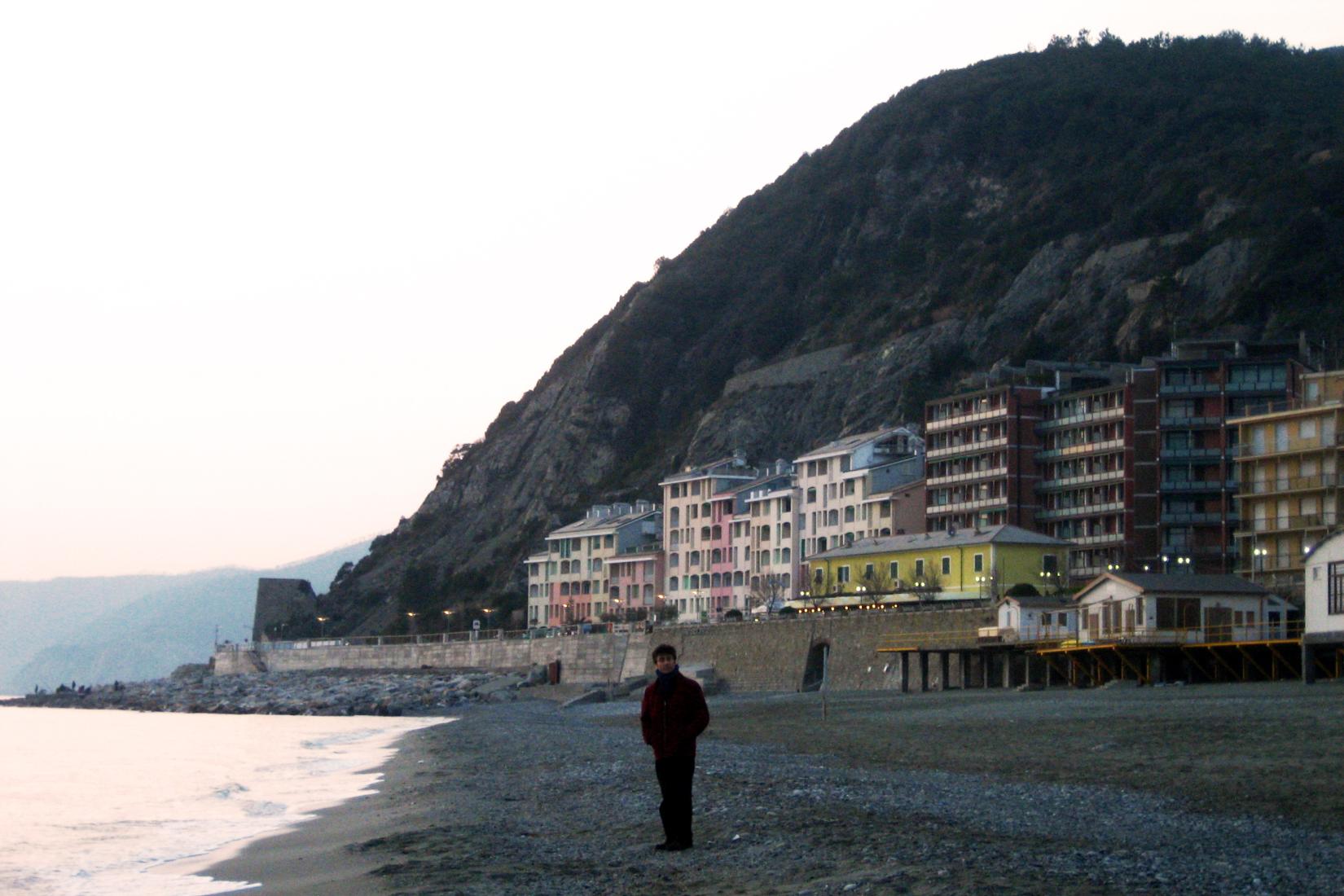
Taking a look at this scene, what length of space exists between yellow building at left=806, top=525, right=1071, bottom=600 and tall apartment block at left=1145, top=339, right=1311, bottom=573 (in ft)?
40.8

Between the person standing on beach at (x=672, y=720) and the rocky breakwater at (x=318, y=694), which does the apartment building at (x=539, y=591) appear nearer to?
the rocky breakwater at (x=318, y=694)

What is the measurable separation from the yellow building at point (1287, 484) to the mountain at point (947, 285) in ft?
93.4

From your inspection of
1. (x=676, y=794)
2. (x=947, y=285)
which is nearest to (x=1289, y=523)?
(x=676, y=794)

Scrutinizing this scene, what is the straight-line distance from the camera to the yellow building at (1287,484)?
7181 cm

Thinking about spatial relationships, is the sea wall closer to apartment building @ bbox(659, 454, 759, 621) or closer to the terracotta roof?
the terracotta roof

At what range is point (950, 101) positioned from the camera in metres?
191

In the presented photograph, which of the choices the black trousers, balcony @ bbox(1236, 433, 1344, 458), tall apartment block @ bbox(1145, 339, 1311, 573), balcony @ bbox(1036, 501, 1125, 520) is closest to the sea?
the black trousers

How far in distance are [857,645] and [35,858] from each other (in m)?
47.5

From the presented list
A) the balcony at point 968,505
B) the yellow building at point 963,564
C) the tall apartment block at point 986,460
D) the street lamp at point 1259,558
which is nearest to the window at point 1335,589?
the yellow building at point 963,564

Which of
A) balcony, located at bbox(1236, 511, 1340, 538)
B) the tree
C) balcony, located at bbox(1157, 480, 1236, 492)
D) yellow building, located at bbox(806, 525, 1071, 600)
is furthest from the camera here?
the tree

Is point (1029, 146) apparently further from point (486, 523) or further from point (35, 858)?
point (35, 858)

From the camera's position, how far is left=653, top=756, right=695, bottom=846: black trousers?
1486cm

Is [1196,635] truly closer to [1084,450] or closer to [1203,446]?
[1203,446]

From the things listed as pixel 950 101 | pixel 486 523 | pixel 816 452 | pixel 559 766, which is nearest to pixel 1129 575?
pixel 559 766
